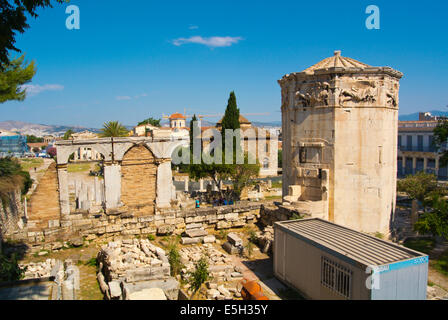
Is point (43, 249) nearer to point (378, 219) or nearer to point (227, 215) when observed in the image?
point (227, 215)

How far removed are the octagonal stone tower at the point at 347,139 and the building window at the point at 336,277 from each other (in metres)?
4.55

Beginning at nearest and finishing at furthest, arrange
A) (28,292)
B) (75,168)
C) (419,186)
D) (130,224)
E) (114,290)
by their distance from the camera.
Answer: (28,292) < (114,290) < (130,224) < (419,186) < (75,168)

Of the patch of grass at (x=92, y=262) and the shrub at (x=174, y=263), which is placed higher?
the shrub at (x=174, y=263)

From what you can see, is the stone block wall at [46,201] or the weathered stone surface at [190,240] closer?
the weathered stone surface at [190,240]

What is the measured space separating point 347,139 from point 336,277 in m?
6.42

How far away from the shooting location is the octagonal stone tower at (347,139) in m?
11.7

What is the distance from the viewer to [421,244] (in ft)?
42.0

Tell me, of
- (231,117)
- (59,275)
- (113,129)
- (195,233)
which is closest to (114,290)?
(59,275)

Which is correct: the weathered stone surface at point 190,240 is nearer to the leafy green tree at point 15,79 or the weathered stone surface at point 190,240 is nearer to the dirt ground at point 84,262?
the dirt ground at point 84,262

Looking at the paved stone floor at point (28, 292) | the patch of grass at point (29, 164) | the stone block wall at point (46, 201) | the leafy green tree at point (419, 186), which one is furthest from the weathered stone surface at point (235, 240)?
the patch of grass at point (29, 164)

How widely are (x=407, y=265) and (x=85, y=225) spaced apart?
11.1 m

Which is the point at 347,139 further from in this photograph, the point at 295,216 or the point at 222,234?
the point at 222,234

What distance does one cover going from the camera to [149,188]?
17000mm

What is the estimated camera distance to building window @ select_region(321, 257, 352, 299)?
6477 millimetres
